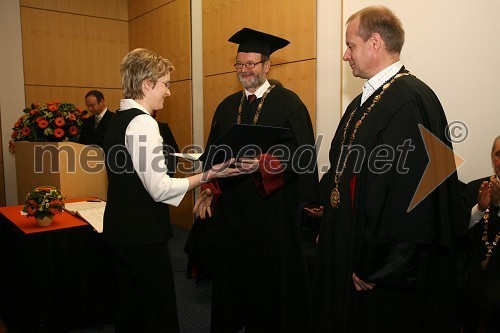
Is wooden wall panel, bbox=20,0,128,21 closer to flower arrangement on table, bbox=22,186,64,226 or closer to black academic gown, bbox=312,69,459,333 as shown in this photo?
flower arrangement on table, bbox=22,186,64,226

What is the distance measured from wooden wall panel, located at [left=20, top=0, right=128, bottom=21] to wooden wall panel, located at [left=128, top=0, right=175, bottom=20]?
0.17 m

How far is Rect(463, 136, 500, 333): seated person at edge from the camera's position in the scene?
2.28 m

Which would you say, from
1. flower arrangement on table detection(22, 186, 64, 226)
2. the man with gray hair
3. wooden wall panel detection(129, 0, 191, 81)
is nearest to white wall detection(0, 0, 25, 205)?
wooden wall panel detection(129, 0, 191, 81)

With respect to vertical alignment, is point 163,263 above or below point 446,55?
below

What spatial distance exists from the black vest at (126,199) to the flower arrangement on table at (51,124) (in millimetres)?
1854

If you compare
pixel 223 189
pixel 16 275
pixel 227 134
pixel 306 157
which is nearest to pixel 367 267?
pixel 227 134

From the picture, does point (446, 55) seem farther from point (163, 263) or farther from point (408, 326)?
point (163, 263)

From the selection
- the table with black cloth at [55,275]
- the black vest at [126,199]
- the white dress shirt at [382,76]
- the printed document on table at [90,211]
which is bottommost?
the table with black cloth at [55,275]

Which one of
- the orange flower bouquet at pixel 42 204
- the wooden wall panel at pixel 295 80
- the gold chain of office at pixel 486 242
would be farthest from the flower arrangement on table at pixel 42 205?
the gold chain of office at pixel 486 242

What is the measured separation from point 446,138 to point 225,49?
382cm

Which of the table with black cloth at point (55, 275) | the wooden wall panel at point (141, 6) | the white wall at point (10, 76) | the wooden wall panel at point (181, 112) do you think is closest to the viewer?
the table with black cloth at point (55, 275)

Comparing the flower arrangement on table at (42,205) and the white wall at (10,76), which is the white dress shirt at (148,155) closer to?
the flower arrangement on table at (42,205)

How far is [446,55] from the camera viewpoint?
300 cm

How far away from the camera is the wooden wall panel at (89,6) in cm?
650
